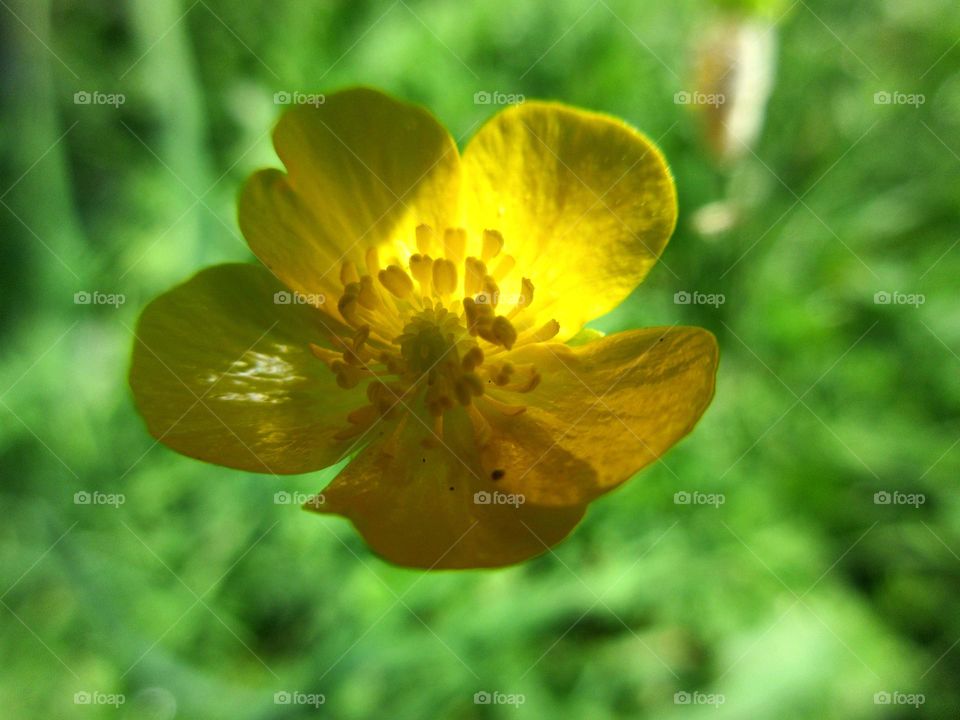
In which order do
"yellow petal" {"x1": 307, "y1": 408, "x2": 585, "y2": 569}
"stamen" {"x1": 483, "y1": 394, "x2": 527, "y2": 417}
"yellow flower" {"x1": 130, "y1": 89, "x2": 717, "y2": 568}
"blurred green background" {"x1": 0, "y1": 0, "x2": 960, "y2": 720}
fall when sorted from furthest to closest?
"blurred green background" {"x1": 0, "y1": 0, "x2": 960, "y2": 720} → "stamen" {"x1": 483, "y1": 394, "x2": 527, "y2": 417} → "yellow flower" {"x1": 130, "y1": 89, "x2": 717, "y2": 568} → "yellow petal" {"x1": 307, "y1": 408, "x2": 585, "y2": 569}

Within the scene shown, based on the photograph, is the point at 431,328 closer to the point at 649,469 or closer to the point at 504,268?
the point at 504,268

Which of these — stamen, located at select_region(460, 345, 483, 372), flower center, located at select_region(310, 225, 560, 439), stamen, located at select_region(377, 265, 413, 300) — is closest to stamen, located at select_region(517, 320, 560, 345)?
flower center, located at select_region(310, 225, 560, 439)

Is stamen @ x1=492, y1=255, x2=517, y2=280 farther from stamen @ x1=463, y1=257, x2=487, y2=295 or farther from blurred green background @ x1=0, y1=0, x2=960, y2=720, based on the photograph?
blurred green background @ x1=0, y1=0, x2=960, y2=720

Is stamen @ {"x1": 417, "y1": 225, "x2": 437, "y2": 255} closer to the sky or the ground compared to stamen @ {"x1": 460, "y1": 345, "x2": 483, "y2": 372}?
closer to the sky

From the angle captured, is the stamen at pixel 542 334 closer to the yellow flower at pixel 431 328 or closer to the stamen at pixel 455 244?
the yellow flower at pixel 431 328

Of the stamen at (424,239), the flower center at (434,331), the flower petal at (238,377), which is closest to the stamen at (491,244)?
the flower center at (434,331)

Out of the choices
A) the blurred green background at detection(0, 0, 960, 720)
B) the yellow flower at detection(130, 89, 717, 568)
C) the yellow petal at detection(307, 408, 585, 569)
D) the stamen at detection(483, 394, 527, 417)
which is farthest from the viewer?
the blurred green background at detection(0, 0, 960, 720)
